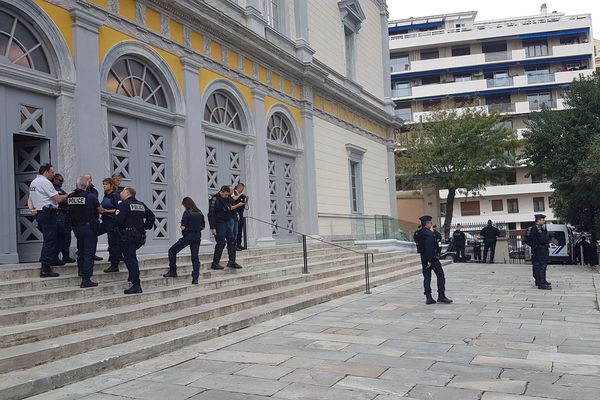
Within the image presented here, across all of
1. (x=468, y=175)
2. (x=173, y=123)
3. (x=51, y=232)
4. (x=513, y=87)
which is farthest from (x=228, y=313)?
(x=513, y=87)

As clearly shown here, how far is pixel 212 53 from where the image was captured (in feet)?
43.8

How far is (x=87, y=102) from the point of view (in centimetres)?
952

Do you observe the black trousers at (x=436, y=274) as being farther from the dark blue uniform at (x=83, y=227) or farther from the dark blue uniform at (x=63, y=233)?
the dark blue uniform at (x=63, y=233)

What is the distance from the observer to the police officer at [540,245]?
40.3ft

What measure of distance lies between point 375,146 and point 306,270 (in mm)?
13112

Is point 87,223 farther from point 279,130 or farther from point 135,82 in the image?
point 279,130

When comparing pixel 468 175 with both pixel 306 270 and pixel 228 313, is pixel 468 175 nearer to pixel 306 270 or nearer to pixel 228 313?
pixel 306 270

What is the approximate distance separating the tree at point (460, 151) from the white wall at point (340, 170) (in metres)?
6.53

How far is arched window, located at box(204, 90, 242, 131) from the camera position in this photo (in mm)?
13422

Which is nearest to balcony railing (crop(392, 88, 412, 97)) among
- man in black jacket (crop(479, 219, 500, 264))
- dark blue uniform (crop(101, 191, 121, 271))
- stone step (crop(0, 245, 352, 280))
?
man in black jacket (crop(479, 219, 500, 264))

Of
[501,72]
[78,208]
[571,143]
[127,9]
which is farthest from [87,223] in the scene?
[501,72]

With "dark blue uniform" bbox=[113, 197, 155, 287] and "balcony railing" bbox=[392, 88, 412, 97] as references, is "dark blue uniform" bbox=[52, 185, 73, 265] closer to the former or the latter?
"dark blue uniform" bbox=[113, 197, 155, 287]

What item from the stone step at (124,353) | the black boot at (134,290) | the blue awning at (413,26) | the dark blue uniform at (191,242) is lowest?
the stone step at (124,353)

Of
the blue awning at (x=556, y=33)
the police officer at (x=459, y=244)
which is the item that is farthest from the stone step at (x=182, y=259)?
the blue awning at (x=556, y=33)
